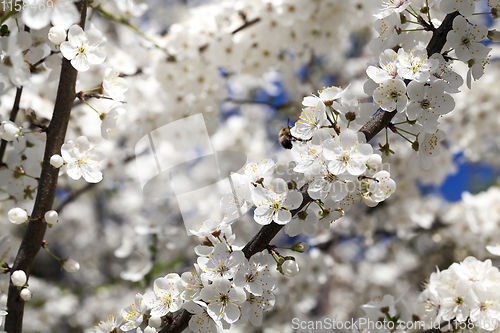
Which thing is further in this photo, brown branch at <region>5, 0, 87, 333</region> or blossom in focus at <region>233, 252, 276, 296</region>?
brown branch at <region>5, 0, 87, 333</region>

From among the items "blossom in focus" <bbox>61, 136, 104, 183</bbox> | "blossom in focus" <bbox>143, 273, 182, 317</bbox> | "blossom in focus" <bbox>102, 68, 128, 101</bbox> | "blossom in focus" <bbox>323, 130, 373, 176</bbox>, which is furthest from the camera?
"blossom in focus" <bbox>102, 68, 128, 101</bbox>

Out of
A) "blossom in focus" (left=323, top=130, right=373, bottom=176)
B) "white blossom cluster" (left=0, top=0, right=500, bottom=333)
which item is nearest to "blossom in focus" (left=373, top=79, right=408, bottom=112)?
"white blossom cluster" (left=0, top=0, right=500, bottom=333)

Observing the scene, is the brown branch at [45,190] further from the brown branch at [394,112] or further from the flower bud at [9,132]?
the brown branch at [394,112]

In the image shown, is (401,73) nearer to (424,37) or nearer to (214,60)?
(424,37)

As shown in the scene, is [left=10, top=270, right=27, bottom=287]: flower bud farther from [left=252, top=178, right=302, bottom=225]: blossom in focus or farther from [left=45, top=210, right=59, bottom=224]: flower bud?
[left=252, top=178, right=302, bottom=225]: blossom in focus

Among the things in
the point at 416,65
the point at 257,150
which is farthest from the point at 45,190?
the point at 257,150

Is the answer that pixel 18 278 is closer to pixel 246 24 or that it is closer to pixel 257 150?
pixel 246 24

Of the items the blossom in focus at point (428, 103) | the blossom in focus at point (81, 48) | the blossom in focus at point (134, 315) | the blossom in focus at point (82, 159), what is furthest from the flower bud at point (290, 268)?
the blossom in focus at point (81, 48)

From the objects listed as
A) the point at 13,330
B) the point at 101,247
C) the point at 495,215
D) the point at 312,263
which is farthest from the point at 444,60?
the point at 101,247
